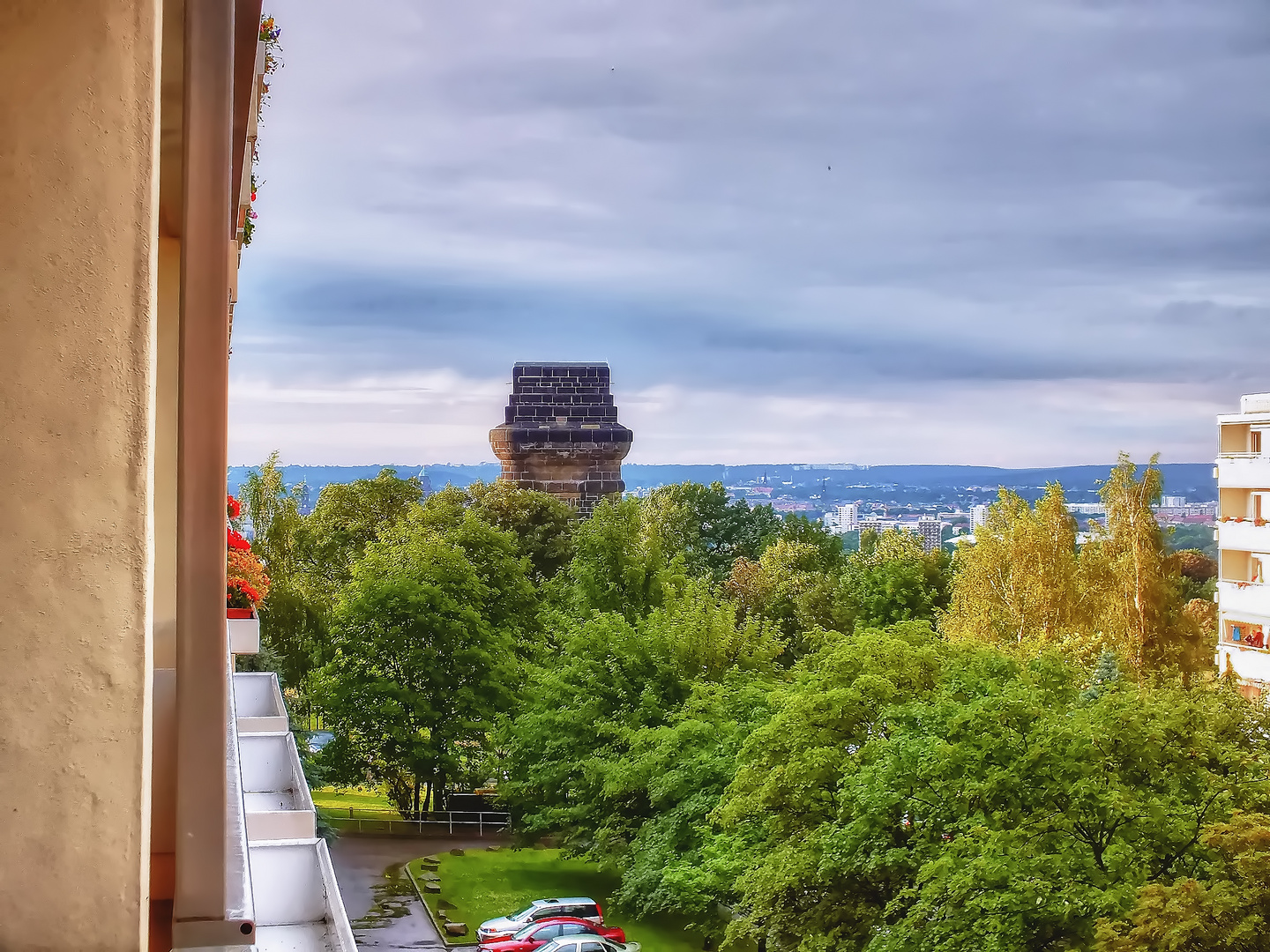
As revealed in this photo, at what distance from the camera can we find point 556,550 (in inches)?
1681

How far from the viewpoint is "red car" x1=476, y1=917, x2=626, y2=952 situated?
63.6 feet

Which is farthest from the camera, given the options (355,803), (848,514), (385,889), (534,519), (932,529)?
(848,514)

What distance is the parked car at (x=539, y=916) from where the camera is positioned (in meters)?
19.7

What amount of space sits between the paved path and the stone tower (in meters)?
20.9

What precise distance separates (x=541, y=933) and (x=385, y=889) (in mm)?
5057

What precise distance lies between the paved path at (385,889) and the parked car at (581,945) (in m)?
2.70

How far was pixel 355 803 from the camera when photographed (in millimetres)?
34281

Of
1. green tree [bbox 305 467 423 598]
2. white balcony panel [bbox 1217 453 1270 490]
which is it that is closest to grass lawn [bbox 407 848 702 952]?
green tree [bbox 305 467 423 598]

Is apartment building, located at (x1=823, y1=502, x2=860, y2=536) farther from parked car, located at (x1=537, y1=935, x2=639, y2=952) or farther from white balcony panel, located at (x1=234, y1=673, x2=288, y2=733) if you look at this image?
white balcony panel, located at (x1=234, y1=673, x2=288, y2=733)

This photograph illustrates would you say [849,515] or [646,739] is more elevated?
[849,515]

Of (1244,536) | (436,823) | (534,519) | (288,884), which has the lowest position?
(436,823)

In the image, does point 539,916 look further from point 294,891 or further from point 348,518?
point 348,518

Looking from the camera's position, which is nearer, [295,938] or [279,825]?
[295,938]

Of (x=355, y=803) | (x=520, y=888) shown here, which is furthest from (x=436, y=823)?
(x=355, y=803)
